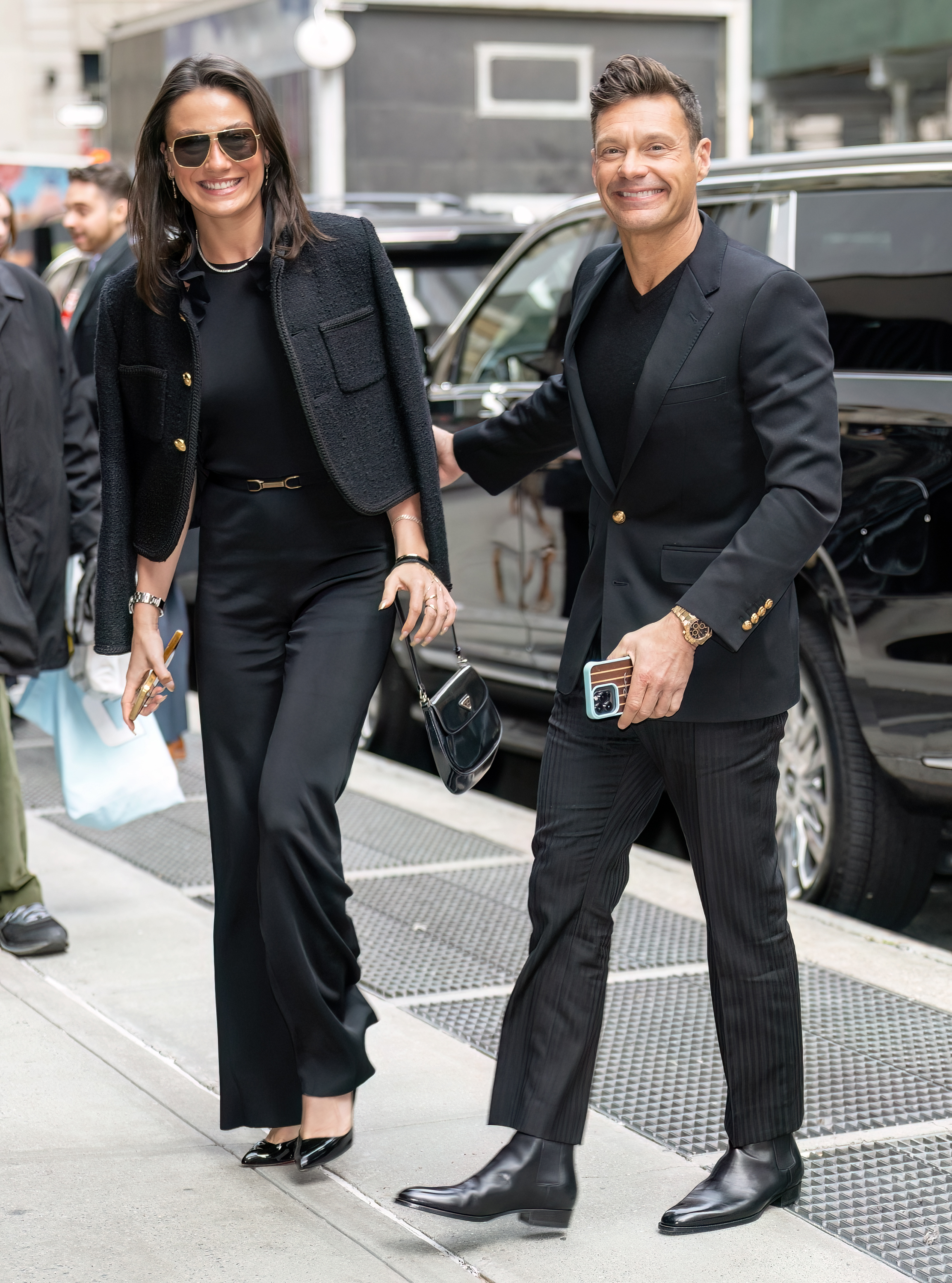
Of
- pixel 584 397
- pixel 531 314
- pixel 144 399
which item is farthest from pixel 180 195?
pixel 531 314

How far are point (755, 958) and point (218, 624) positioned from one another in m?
1.15

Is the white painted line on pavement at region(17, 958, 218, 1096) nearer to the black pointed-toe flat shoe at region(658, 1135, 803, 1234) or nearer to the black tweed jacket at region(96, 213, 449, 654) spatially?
the black tweed jacket at region(96, 213, 449, 654)

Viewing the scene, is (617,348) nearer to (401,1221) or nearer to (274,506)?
(274,506)

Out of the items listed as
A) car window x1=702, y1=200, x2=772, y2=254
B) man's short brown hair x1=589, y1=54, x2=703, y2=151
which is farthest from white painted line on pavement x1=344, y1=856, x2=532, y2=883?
man's short brown hair x1=589, y1=54, x2=703, y2=151

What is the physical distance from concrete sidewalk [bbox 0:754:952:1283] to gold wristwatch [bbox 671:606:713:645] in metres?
1.04

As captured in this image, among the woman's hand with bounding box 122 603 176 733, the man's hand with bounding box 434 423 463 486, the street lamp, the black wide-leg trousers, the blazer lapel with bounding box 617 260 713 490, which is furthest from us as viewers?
the street lamp

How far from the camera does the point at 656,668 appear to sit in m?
3.04

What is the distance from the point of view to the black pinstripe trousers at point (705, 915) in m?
3.27

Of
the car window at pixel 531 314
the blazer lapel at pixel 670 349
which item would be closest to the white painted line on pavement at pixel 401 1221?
the blazer lapel at pixel 670 349

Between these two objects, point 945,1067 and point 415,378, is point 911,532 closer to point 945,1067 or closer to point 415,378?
point 945,1067

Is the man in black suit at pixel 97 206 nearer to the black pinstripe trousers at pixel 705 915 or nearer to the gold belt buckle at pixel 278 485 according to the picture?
the gold belt buckle at pixel 278 485

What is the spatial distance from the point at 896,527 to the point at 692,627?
6.71ft

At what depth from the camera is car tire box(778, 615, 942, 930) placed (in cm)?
530

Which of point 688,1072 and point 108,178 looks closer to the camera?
point 688,1072
